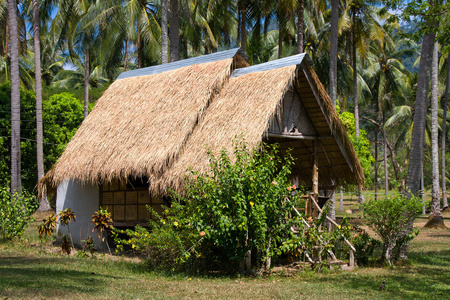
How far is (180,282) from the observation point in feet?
27.6

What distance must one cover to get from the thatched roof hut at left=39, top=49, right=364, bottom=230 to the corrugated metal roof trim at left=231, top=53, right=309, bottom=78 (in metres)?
0.03

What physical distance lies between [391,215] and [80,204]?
801cm

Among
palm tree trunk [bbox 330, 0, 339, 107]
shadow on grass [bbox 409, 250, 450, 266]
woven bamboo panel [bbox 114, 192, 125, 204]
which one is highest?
→ palm tree trunk [bbox 330, 0, 339, 107]

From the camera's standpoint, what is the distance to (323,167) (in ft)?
46.7

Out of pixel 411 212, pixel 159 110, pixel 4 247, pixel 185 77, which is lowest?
pixel 4 247

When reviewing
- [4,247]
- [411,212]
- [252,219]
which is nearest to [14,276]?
[252,219]

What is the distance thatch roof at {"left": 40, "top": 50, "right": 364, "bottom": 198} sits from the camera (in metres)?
10.9

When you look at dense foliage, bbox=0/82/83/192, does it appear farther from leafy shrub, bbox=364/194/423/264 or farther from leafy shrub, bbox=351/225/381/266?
leafy shrub, bbox=364/194/423/264

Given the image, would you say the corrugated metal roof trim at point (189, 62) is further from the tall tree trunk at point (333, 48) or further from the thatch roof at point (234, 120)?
the tall tree trunk at point (333, 48)

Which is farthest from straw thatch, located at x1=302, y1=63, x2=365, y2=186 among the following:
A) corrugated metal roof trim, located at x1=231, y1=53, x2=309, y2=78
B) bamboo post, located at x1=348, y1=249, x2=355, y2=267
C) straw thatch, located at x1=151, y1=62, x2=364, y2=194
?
bamboo post, located at x1=348, y1=249, x2=355, y2=267

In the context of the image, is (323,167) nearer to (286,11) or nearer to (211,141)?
(211,141)

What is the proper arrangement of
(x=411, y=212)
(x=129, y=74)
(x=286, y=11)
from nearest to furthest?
(x=411, y=212), (x=129, y=74), (x=286, y=11)

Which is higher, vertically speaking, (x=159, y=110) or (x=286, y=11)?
(x=286, y=11)

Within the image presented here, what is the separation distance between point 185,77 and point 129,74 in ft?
10.6
